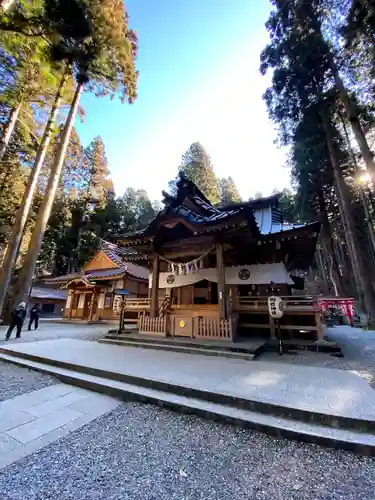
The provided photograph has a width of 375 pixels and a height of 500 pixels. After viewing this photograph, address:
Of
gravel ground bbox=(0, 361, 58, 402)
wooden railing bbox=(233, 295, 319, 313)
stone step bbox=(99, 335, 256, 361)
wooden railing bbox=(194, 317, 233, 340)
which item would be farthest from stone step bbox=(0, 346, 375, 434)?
wooden railing bbox=(233, 295, 319, 313)

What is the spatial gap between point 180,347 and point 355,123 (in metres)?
12.5

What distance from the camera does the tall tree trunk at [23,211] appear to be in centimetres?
962

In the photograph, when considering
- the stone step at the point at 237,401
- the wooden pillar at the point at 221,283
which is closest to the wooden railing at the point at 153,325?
the wooden pillar at the point at 221,283

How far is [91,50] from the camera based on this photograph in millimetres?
10211

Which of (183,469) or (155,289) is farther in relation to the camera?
(155,289)

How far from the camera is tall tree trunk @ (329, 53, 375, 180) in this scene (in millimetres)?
9641

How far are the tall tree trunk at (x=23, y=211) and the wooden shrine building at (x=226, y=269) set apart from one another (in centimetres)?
532

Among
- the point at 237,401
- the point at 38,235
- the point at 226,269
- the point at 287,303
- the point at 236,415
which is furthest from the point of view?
the point at 38,235

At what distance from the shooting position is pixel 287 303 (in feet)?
24.7

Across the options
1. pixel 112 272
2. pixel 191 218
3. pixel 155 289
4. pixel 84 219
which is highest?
pixel 84 219

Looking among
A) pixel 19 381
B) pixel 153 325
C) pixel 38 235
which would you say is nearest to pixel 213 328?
pixel 153 325

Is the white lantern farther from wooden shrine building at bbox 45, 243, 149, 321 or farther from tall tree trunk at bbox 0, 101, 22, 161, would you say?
tall tree trunk at bbox 0, 101, 22, 161

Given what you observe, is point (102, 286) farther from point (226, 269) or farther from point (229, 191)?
point (229, 191)

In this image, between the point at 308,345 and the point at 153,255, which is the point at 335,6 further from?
the point at 308,345
